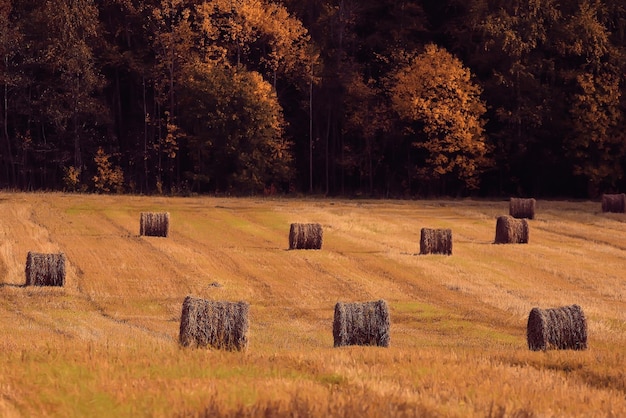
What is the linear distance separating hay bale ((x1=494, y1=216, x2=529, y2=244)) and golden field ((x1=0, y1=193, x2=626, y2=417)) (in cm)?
42

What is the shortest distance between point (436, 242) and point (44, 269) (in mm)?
12628

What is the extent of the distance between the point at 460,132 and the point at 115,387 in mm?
52768

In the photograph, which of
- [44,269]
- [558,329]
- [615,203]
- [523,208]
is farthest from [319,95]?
[558,329]

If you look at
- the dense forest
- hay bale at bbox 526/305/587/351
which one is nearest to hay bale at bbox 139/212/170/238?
hay bale at bbox 526/305/587/351

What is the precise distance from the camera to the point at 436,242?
35.2 metres

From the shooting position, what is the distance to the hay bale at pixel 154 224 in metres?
38.8

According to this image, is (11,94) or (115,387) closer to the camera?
(115,387)

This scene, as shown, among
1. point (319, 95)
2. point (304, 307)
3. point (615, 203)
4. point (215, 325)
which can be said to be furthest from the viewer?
point (319, 95)

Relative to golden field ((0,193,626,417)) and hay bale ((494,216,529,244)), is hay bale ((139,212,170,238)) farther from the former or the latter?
hay bale ((494,216,529,244))

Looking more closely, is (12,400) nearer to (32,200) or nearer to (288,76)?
(32,200)

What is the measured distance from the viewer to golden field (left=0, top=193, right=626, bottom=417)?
11.1 meters

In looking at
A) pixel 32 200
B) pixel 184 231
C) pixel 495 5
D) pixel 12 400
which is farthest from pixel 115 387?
pixel 495 5

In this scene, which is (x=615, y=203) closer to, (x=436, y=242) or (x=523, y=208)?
(x=523, y=208)

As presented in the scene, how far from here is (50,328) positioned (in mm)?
20750
